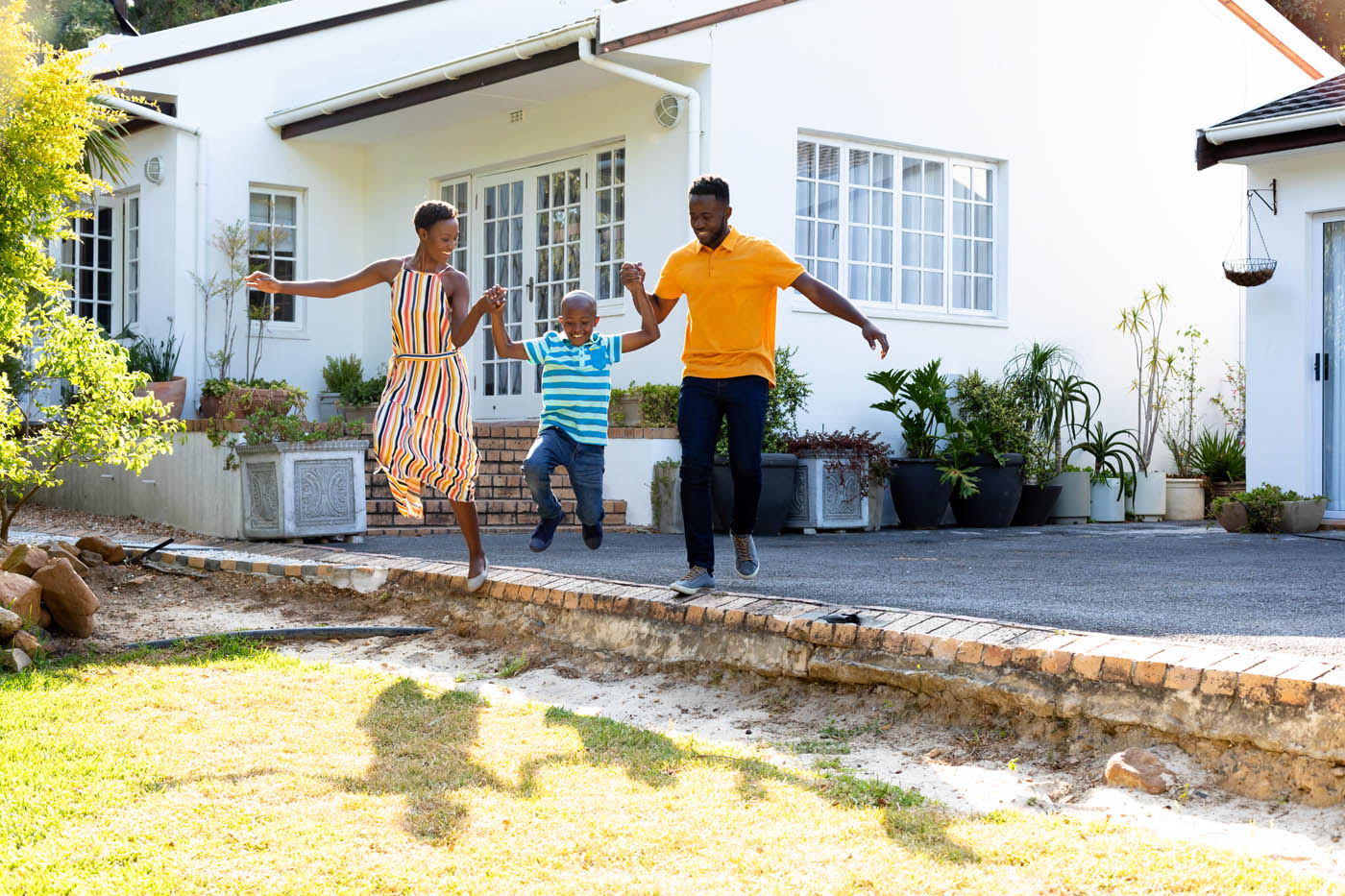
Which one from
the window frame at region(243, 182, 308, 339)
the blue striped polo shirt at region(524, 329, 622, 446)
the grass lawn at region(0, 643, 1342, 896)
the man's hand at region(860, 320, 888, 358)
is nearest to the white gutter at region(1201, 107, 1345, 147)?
the man's hand at region(860, 320, 888, 358)

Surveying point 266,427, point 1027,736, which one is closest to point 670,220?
point 266,427

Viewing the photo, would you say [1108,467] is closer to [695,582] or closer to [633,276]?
[695,582]

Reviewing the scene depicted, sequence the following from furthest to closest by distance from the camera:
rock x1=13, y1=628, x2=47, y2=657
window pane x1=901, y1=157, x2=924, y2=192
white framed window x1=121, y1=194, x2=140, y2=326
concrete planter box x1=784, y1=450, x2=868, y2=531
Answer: white framed window x1=121, y1=194, x2=140, y2=326, window pane x1=901, y1=157, x2=924, y2=192, concrete planter box x1=784, y1=450, x2=868, y2=531, rock x1=13, y1=628, x2=47, y2=657

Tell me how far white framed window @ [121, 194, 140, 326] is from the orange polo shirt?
10078 millimetres

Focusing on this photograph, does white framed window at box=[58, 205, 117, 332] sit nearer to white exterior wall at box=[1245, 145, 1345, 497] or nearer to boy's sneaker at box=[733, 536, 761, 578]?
boy's sneaker at box=[733, 536, 761, 578]

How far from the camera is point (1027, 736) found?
4004 millimetres

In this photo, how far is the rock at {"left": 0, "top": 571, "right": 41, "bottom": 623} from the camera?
17.0 feet

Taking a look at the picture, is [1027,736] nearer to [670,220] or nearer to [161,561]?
[161,561]

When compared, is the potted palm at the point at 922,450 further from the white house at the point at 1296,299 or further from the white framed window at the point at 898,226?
the white house at the point at 1296,299

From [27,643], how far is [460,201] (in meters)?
8.77

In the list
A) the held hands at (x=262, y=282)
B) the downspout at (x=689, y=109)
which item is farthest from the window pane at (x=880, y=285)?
the held hands at (x=262, y=282)

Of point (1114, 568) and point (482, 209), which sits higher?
point (482, 209)

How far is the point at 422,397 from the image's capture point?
222 inches

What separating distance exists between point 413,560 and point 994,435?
5.91m
